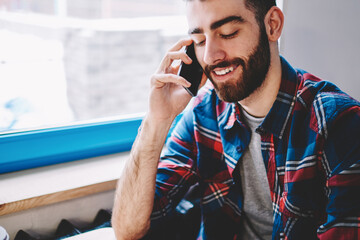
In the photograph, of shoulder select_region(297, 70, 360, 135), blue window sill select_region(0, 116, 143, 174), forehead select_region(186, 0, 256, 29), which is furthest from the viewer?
blue window sill select_region(0, 116, 143, 174)

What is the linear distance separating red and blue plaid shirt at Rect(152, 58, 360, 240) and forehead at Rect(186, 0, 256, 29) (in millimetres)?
218

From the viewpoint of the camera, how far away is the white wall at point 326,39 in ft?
4.94

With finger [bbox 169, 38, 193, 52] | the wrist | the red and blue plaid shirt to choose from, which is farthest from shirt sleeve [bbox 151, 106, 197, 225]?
finger [bbox 169, 38, 193, 52]

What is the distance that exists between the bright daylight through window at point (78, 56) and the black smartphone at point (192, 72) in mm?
439

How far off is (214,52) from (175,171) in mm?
432

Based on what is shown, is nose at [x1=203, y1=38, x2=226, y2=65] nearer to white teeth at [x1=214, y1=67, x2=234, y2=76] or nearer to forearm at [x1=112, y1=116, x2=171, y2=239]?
white teeth at [x1=214, y1=67, x2=234, y2=76]

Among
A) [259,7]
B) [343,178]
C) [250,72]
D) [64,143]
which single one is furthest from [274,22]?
[64,143]

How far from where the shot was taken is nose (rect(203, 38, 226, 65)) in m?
1.21

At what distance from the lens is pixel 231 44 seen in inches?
47.4

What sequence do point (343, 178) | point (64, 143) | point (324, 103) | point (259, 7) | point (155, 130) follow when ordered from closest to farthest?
point (343, 178) < point (324, 103) < point (259, 7) < point (155, 130) < point (64, 143)

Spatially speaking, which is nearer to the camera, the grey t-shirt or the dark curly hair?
the dark curly hair

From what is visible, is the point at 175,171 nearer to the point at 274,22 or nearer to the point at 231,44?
the point at 231,44

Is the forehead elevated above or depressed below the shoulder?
above

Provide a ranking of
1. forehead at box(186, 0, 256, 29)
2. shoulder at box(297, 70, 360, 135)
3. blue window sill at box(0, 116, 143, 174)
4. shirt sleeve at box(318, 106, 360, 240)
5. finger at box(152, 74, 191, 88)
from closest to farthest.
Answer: shirt sleeve at box(318, 106, 360, 240) < shoulder at box(297, 70, 360, 135) < forehead at box(186, 0, 256, 29) < finger at box(152, 74, 191, 88) < blue window sill at box(0, 116, 143, 174)
